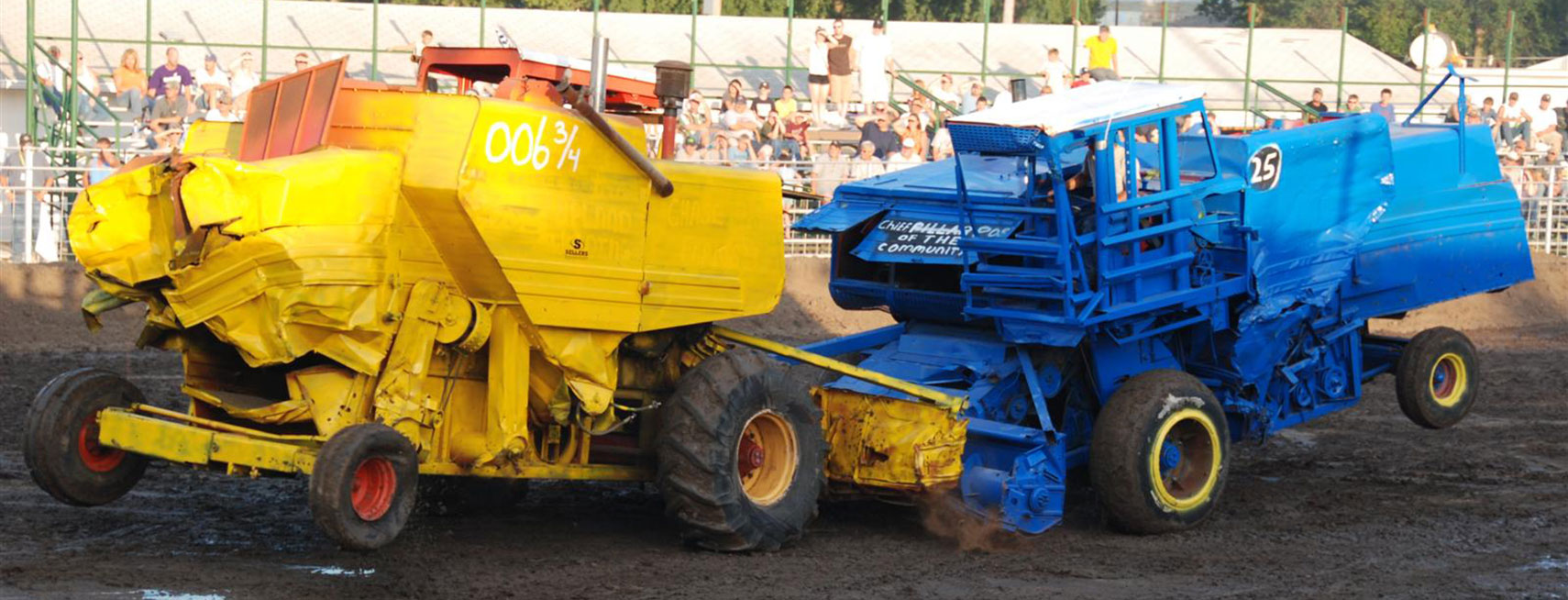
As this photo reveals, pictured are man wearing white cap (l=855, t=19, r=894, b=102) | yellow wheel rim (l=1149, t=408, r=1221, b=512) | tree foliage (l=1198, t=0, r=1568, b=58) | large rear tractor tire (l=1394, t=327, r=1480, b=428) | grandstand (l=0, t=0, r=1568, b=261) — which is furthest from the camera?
tree foliage (l=1198, t=0, r=1568, b=58)

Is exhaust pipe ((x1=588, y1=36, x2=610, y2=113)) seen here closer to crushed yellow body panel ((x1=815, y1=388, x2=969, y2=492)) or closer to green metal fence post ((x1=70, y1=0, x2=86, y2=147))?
crushed yellow body panel ((x1=815, y1=388, x2=969, y2=492))

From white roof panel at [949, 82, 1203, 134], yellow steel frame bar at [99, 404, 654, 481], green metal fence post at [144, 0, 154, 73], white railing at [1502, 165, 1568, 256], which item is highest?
green metal fence post at [144, 0, 154, 73]

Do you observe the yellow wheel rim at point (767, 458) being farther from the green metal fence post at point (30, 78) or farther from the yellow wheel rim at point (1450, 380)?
the green metal fence post at point (30, 78)

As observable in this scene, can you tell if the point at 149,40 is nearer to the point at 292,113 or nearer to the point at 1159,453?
the point at 292,113

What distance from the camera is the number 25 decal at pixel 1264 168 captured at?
10.5m

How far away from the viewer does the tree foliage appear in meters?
45.5

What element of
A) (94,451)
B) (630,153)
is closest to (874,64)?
(630,153)

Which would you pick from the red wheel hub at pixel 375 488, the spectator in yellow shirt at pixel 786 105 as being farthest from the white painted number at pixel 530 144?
the spectator in yellow shirt at pixel 786 105

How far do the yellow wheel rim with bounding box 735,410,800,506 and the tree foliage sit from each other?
37.7 meters

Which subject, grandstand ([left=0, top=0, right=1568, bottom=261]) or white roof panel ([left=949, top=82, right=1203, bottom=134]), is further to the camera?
grandstand ([left=0, top=0, right=1568, bottom=261])

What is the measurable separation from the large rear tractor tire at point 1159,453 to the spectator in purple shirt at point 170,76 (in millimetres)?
16495

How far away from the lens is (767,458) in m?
9.39

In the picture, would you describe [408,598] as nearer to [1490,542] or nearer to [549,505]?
[549,505]

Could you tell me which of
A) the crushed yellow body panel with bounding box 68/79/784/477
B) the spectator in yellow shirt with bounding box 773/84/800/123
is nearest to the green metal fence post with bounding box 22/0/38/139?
the spectator in yellow shirt with bounding box 773/84/800/123
